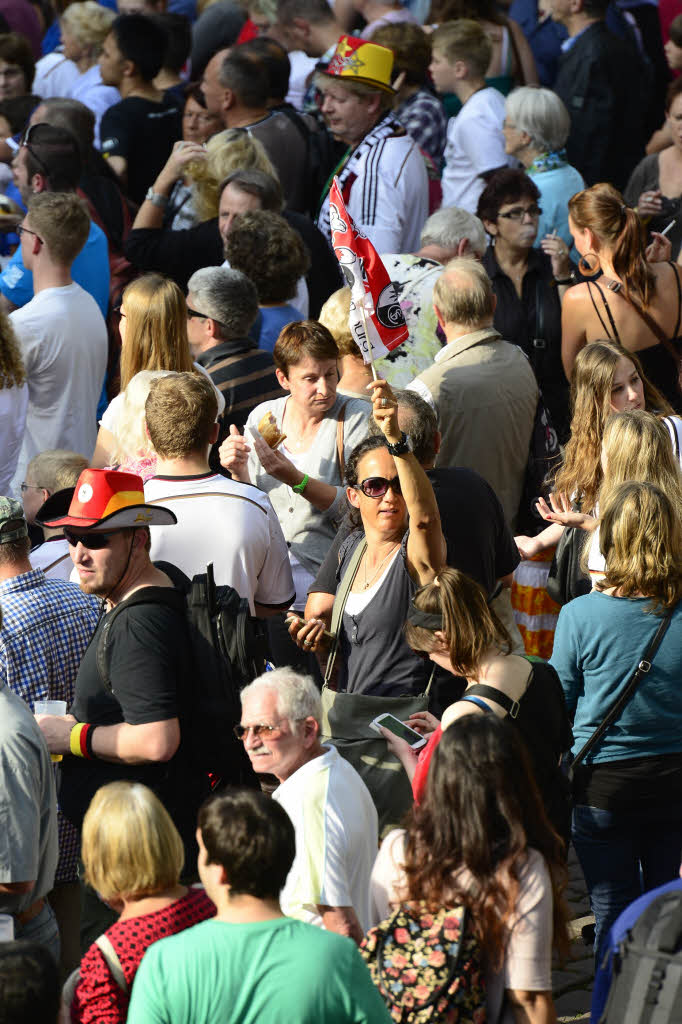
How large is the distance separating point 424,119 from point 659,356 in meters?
3.78

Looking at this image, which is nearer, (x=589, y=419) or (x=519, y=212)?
(x=589, y=419)

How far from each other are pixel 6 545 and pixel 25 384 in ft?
→ 6.59

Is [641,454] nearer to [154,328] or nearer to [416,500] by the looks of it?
[416,500]

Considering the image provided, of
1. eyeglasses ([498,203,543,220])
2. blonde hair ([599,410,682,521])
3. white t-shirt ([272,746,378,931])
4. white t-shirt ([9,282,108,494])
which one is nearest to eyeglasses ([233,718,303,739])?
white t-shirt ([272,746,378,931])

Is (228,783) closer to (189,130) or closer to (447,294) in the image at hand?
(447,294)

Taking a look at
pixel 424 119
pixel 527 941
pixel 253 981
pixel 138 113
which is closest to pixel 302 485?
pixel 527 941

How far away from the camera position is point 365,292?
14.9 ft

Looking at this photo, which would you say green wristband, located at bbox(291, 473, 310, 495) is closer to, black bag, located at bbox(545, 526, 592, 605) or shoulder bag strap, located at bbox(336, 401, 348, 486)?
shoulder bag strap, located at bbox(336, 401, 348, 486)

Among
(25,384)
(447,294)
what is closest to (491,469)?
(447,294)

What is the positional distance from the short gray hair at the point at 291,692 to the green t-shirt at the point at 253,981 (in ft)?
2.93

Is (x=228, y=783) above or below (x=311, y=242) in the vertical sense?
below

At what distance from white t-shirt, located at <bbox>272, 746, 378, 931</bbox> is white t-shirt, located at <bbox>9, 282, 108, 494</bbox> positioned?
328cm

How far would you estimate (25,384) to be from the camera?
6203mm

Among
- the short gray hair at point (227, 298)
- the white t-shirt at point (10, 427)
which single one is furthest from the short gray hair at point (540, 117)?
the white t-shirt at point (10, 427)
